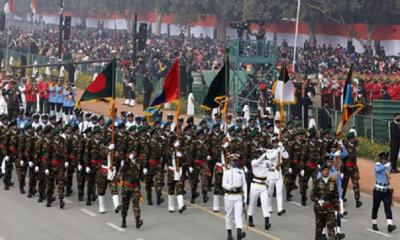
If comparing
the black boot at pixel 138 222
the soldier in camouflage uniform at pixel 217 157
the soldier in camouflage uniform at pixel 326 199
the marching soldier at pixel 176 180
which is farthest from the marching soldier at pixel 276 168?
the soldier in camouflage uniform at pixel 326 199

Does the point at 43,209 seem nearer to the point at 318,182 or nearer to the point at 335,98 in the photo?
the point at 318,182

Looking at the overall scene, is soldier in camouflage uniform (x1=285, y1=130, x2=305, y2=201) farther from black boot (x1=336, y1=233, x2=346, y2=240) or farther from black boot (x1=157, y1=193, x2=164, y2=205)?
black boot (x1=336, y1=233, x2=346, y2=240)

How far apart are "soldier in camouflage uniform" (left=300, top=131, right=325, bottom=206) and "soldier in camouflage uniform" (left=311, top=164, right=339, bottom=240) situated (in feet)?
18.0

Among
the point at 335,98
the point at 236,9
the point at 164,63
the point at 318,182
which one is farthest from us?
the point at 236,9

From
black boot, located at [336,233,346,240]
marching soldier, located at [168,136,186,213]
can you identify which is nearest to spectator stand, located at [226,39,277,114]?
marching soldier, located at [168,136,186,213]

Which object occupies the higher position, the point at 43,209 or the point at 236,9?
the point at 236,9

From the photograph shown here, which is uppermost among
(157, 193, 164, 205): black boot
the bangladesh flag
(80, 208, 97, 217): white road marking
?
the bangladesh flag

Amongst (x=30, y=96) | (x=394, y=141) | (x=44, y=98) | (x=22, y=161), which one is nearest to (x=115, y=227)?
(x=22, y=161)

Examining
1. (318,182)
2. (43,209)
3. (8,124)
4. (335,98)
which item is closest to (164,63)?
(335,98)

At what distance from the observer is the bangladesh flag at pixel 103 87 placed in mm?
28109

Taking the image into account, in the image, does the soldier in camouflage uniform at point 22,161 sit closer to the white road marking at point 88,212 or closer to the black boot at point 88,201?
the black boot at point 88,201

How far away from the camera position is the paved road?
25.5 meters

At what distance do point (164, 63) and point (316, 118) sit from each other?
630 inches

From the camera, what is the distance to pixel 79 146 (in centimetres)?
2892
